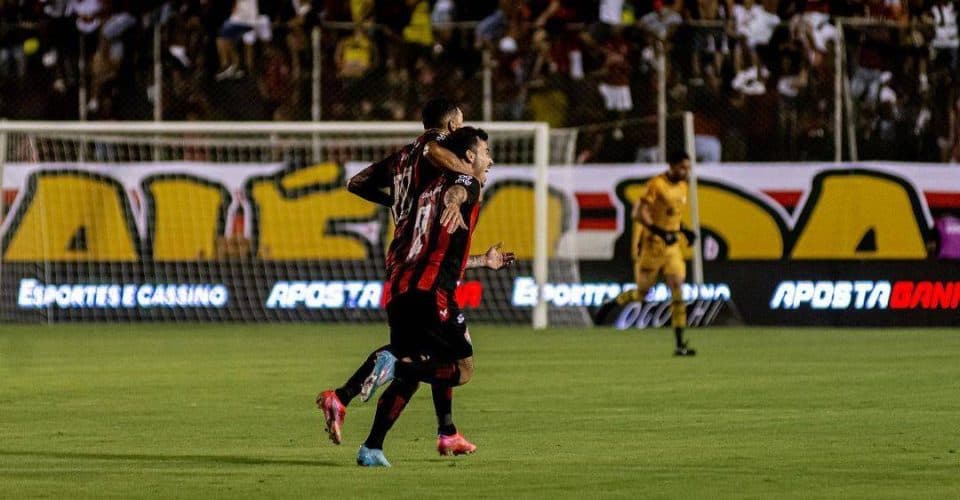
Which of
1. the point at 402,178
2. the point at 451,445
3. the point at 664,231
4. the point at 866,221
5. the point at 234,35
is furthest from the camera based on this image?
the point at 234,35

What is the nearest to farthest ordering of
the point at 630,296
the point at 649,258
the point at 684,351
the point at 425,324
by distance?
the point at 425,324
the point at 684,351
the point at 649,258
the point at 630,296

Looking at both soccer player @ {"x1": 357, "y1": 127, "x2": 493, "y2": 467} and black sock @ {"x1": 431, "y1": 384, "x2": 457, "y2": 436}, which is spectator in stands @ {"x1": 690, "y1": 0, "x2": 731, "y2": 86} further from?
soccer player @ {"x1": 357, "y1": 127, "x2": 493, "y2": 467}

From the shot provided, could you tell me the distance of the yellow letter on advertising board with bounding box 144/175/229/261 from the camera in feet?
82.7

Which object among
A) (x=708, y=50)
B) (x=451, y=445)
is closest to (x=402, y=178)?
(x=451, y=445)

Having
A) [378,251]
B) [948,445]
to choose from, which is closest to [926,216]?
[378,251]

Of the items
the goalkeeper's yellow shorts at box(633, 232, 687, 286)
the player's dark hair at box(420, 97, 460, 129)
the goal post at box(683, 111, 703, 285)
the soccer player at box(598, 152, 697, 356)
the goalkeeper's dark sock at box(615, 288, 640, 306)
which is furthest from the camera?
the goal post at box(683, 111, 703, 285)

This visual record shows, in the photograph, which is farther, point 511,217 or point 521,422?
point 511,217

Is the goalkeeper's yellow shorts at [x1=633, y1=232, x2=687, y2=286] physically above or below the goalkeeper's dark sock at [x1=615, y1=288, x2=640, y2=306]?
above

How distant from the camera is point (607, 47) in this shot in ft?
79.0

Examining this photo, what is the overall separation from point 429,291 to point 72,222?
1667cm

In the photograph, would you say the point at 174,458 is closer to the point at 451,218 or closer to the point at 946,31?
the point at 451,218

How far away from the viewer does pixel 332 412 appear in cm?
948

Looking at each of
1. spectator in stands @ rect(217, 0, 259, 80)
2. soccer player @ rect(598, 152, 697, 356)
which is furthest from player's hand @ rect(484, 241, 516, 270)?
spectator in stands @ rect(217, 0, 259, 80)

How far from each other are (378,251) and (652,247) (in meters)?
5.06
